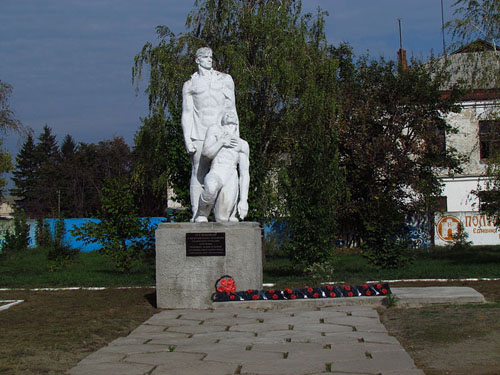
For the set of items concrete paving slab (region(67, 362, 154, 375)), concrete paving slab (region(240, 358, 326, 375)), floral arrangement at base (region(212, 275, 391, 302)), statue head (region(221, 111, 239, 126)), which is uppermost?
statue head (region(221, 111, 239, 126))

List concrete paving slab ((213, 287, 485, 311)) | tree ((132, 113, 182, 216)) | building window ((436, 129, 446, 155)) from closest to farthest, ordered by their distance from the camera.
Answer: concrete paving slab ((213, 287, 485, 311)) → tree ((132, 113, 182, 216)) → building window ((436, 129, 446, 155))

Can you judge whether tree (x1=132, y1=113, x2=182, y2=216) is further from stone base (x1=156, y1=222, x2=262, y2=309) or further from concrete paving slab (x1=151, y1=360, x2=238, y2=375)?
concrete paving slab (x1=151, y1=360, x2=238, y2=375)

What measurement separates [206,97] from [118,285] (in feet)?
14.8

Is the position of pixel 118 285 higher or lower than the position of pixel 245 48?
lower

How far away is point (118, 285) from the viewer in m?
12.9

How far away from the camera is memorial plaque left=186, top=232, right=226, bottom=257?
31.3 feet

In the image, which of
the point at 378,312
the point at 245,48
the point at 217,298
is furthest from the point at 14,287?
the point at 245,48

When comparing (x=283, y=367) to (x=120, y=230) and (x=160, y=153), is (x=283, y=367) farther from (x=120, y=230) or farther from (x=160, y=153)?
(x=160, y=153)

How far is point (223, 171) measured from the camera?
9.91 metres

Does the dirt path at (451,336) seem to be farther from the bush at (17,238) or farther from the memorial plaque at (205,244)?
the bush at (17,238)

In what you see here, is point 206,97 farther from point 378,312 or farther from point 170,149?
point 170,149

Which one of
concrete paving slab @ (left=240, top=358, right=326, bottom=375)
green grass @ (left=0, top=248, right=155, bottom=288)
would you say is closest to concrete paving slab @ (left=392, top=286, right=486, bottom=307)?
concrete paving slab @ (left=240, top=358, right=326, bottom=375)

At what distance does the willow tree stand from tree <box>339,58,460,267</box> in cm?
490

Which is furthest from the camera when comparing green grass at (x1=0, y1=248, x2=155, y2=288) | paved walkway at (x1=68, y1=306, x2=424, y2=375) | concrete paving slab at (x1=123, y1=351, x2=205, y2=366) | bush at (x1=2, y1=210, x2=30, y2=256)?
bush at (x1=2, y1=210, x2=30, y2=256)
